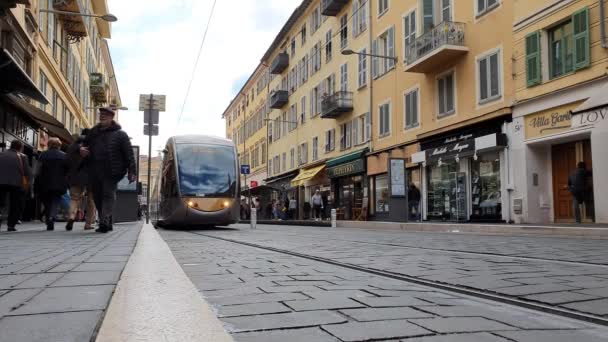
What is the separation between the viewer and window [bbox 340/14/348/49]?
108ft

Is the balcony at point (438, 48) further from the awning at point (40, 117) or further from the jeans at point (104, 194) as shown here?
the jeans at point (104, 194)

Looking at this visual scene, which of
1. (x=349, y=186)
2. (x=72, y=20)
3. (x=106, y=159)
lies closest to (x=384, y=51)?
(x=349, y=186)

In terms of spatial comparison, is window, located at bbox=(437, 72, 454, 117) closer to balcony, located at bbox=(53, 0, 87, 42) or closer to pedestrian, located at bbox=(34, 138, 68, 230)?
pedestrian, located at bbox=(34, 138, 68, 230)

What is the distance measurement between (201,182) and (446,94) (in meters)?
10.8

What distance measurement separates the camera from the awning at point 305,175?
35.6m

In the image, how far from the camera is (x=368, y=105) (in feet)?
95.8

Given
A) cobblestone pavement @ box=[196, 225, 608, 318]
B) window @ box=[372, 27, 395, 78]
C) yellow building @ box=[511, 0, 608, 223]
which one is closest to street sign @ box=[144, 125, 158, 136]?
cobblestone pavement @ box=[196, 225, 608, 318]

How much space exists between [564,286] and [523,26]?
52.3 ft

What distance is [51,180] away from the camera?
406 inches


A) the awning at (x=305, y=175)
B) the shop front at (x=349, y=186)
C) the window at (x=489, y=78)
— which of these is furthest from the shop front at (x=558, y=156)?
the awning at (x=305, y=175)

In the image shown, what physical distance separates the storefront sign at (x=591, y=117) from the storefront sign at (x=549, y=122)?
3.83ft

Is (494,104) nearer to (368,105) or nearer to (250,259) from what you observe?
(368,105)

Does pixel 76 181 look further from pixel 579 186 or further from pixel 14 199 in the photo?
pixel 579 186

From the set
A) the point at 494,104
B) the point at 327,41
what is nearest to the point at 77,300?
the point at 494,104
